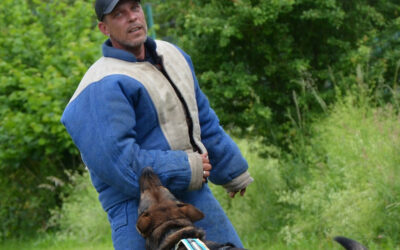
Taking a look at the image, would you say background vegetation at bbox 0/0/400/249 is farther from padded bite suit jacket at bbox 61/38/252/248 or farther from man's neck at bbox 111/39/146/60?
man's neck at bbox 111/39/146/60

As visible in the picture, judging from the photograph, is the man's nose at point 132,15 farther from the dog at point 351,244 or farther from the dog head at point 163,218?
the dog at point 351,244

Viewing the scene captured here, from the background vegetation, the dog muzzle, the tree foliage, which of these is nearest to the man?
the dog muzzle

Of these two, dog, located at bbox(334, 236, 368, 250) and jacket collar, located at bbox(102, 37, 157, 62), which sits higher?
jacket collar, located at bbox(102, 37, 157, 62)

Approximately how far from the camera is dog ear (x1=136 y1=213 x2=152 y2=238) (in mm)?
3457

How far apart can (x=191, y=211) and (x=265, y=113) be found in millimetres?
4281

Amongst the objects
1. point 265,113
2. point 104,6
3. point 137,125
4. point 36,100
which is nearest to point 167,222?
point 137,125

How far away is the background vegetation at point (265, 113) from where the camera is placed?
6.36m

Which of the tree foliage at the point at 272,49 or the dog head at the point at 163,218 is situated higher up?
the dog head at the point at 163,218

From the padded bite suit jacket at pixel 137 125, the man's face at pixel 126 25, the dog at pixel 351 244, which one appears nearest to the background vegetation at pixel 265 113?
the dog at pixel 351 244

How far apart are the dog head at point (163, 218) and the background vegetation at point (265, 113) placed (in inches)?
103

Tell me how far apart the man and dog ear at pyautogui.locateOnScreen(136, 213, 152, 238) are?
10cm

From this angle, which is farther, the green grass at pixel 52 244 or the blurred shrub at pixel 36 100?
the blurred shrub at pixel 36 100

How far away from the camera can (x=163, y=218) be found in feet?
11.7

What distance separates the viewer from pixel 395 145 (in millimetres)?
6066
